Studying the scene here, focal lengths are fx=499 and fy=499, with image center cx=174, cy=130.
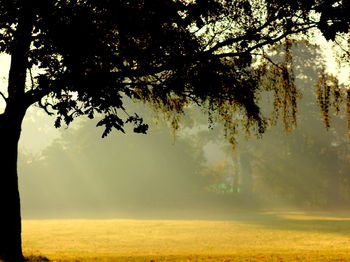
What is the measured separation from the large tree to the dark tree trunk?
0.02 metres

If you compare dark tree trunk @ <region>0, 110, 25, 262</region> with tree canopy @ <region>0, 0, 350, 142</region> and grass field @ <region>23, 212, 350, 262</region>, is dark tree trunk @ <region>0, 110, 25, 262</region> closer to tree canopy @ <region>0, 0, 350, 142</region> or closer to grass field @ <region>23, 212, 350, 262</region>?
tree canopy @ <region>0, 0, 350, 142</region>

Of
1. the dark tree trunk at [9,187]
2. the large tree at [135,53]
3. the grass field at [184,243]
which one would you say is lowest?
the grass field at [184,243]

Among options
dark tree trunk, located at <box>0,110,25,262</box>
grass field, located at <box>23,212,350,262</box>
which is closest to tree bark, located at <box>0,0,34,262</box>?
dark tree trunk, located at <box>0,110,25,262</box>

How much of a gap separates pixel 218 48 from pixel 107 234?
15963 mm

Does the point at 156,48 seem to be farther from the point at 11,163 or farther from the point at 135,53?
the point at 11,163

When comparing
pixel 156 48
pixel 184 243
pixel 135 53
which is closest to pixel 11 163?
pixel 135 53

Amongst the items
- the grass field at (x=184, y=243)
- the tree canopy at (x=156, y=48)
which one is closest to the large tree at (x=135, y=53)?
the tree canopy at (x=156, y=48)

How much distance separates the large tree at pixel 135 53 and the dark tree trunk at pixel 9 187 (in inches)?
1.0

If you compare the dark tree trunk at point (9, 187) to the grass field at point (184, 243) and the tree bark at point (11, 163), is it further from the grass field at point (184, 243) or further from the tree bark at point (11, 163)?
the grass field at point (184, 243)

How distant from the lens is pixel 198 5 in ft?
30.6

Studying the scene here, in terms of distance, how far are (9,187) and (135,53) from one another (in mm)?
4718

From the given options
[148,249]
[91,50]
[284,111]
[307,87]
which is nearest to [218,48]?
[284,111]

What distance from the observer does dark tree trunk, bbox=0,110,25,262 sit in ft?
40.4

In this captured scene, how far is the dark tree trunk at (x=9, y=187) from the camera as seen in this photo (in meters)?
12.3
